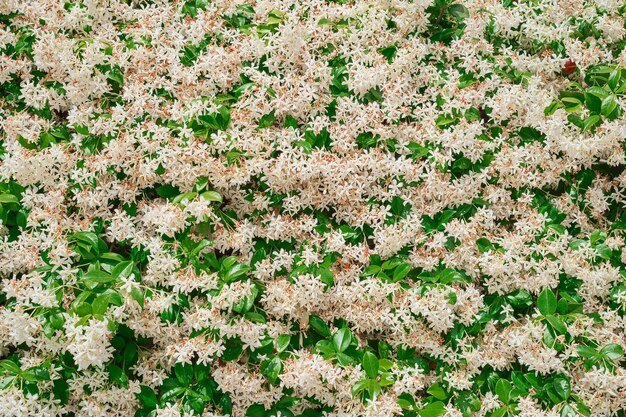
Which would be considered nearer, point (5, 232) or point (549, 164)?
point (5, 232)

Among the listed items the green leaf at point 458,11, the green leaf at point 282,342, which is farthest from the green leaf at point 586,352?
the green leaf at point 458,11

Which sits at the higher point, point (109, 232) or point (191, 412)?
point (109, 232)

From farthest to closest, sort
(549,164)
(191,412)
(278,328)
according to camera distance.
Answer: (549,164) → (278,328) → (191,412)

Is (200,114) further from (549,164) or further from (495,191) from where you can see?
(549,164)

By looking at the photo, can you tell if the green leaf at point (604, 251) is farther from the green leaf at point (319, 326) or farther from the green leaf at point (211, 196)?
the green leaf at point (211, 196)

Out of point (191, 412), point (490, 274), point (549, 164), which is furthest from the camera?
point (549, 164)

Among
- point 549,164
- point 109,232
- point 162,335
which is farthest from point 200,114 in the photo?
point 549,164

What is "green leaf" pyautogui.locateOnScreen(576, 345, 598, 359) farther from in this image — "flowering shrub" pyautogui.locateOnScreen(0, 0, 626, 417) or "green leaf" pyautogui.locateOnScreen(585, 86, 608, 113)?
"green leaf" pyautogui.locateOnScreen(585, 86, 608, 113)

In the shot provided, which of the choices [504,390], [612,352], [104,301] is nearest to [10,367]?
[104,301]

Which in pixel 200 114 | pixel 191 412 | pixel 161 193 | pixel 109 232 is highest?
pixel 200 114
